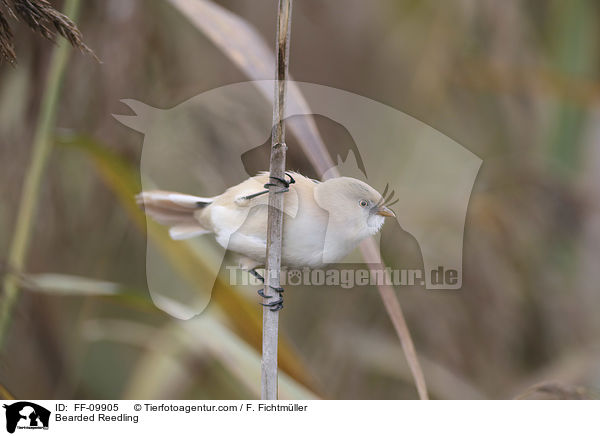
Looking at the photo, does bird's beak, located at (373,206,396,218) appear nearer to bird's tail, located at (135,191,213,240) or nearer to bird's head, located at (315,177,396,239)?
bird's head, located at (315,177,396,239)

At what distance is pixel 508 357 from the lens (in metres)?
1.77

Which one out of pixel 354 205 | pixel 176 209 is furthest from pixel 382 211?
pixel 176 209

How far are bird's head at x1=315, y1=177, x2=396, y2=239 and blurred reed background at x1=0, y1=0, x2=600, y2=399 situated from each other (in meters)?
0.61

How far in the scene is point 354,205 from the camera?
35.4 inches

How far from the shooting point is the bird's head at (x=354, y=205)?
35.1 inches

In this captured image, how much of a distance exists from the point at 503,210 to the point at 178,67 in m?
1.03

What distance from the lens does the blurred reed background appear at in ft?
4.71

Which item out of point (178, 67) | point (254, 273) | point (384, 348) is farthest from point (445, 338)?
point (178, 67)

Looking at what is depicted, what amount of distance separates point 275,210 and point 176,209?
32 cm

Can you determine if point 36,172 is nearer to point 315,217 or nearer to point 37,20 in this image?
point 37,20

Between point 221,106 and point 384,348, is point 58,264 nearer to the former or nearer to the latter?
point 221,106

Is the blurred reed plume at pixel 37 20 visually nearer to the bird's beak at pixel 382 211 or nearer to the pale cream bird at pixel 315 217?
the pale cream bird at pixel 315 217

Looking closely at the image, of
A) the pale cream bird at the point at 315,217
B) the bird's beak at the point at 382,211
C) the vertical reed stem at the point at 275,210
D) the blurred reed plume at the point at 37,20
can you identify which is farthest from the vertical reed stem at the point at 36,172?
the bird's beak at the point at 382,211

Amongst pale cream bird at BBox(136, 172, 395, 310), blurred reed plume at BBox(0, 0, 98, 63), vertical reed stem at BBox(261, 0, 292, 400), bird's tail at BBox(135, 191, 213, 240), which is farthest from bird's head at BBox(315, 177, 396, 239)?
blurred reed plume at BBox(0, 0, 98, 63)
